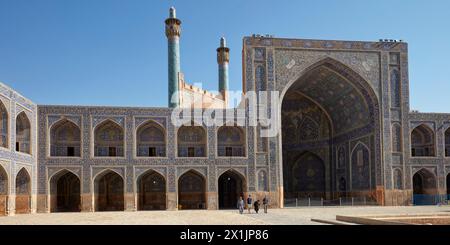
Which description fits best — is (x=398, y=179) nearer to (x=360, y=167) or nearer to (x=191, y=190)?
(x=360, y=167)

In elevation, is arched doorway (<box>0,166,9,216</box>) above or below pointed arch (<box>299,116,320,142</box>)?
below

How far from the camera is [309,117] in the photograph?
133 ft

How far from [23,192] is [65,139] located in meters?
4.21

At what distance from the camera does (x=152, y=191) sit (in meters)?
32.3

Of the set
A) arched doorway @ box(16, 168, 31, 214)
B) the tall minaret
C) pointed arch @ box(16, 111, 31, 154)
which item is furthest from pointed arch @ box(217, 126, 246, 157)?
arched doorway @ box(16, 168, 31, 214)

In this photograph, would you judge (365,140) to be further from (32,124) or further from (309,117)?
(32,124)

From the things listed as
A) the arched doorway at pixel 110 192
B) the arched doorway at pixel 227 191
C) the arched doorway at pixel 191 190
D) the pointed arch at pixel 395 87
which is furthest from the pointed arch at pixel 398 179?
the arched doorway at pixel 110 192

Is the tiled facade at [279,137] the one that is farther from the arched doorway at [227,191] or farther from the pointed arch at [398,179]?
the arched doorway at [227,191]

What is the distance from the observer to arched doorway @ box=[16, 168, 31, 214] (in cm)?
2659

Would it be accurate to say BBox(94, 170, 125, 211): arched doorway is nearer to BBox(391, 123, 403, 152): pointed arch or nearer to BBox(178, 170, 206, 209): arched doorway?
BBox(178, 170, 206, 209): arched doorway

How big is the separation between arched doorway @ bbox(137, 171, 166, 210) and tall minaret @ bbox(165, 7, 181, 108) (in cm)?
514

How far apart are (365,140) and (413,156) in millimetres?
3703

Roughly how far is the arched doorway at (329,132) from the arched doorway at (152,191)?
A: 10274 millimetres
